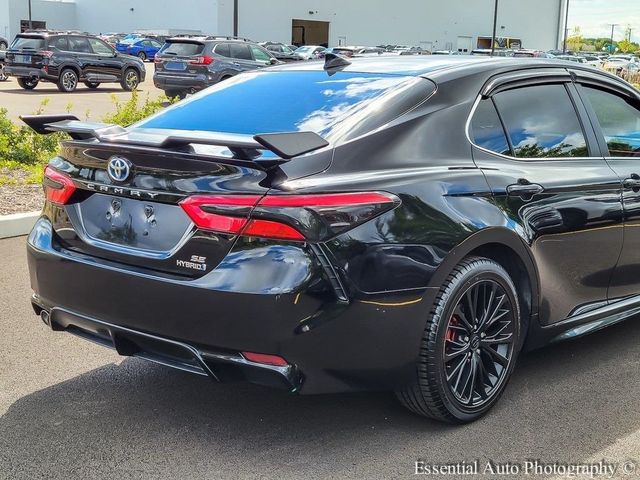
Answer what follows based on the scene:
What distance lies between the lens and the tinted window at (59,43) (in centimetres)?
2462

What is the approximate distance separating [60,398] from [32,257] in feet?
2.37

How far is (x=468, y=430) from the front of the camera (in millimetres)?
3582

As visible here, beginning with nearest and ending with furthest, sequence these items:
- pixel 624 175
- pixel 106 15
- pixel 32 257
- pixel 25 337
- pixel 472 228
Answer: pixel 472 228 < pixel 32 257 < pixel 624 175 < pixel 25 337 < pixel 106 15

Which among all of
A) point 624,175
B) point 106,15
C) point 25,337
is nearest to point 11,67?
point 25,337

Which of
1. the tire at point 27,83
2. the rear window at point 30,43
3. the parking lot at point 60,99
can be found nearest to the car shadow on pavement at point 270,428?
the parking lot at point 60,99

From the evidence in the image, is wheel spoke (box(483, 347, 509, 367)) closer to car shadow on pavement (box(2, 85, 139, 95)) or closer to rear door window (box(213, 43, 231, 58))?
rear door window (box(213, 43, 231, 58))

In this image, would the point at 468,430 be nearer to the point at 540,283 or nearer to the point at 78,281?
the point at 540,283

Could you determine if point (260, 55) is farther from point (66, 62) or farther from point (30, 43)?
point (30, 43)

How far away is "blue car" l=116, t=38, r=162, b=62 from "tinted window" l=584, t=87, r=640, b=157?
1981 inches

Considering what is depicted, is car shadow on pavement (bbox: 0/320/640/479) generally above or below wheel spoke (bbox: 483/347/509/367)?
below

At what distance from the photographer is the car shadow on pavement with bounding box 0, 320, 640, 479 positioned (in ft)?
10.6

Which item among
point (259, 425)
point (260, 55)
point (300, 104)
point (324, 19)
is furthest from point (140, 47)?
point (259, 425)

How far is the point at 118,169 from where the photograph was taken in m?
3.31

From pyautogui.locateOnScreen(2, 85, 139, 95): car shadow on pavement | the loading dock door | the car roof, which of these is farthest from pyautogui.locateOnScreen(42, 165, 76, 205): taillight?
the loading dock door
